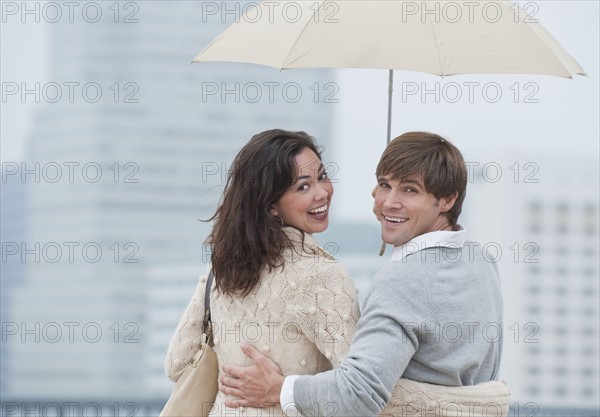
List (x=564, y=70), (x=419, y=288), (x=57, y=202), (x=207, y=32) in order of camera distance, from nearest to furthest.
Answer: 1. (x=419, y=288)
2. (x=564, y=70)
3. (x=57, y=202)
4. (x=207, y=32)

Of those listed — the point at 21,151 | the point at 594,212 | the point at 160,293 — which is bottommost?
the point at 160,293

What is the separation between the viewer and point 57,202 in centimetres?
8800

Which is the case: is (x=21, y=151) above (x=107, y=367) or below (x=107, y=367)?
above

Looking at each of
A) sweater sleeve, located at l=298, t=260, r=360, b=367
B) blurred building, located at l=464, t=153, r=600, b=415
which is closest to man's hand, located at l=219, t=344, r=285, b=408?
sweater sleeve, located at l=298, t=260, r=360, b=367

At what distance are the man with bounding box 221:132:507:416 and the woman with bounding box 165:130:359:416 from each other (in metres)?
0.05

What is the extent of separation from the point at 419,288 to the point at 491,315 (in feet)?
0.66

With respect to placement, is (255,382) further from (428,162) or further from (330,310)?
(428,162)

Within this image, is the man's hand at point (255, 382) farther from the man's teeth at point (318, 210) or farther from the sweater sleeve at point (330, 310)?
the man's teeth at point (318, 210)

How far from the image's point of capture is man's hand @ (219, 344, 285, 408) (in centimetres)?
216

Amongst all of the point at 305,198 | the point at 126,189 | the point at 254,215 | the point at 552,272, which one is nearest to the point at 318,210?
the point at 305,198

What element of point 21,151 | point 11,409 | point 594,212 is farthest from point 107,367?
point 11,409

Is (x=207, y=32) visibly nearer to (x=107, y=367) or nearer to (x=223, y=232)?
(x=107, y=367)

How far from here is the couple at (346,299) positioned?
2.06m

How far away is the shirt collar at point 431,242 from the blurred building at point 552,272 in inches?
3055
